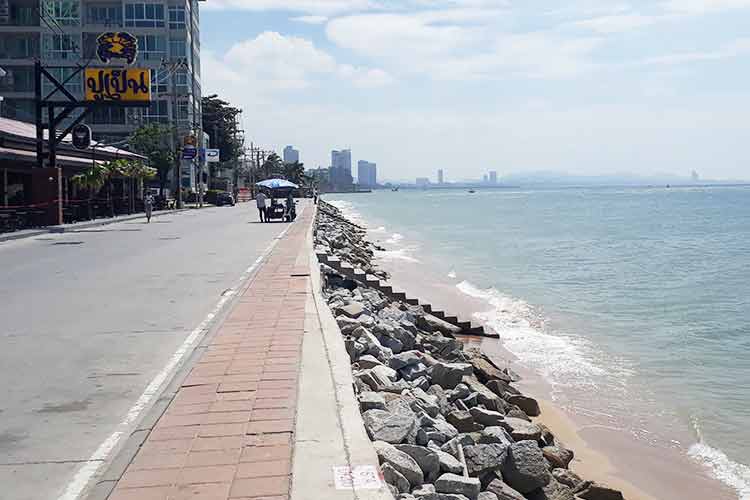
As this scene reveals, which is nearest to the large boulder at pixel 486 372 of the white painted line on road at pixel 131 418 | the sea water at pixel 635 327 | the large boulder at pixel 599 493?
the sea water at pixel 635 327

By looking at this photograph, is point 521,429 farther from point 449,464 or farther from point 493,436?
point 449,464

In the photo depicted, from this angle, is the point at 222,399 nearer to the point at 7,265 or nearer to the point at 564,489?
the point at 564,489

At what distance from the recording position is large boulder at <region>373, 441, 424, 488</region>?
560 cm

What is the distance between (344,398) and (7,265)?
14433mm

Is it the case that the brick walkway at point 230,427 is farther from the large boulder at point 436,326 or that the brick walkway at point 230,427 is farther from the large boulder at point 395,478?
the large boulder at point 436,326

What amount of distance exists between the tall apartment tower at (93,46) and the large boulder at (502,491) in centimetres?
6766

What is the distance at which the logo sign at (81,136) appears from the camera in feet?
116

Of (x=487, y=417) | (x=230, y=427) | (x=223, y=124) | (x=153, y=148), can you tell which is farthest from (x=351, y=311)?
(x=223, y=124)

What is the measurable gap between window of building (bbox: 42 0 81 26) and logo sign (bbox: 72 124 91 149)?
4229 centimetres

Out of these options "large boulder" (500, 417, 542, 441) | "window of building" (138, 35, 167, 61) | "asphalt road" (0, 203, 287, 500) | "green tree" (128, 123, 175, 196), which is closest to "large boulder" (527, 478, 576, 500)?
"large boulder" (500, 417, 542, 441)

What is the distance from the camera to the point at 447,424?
8148mm

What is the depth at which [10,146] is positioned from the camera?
32.8 meters

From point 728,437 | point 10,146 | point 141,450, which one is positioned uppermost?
point 10,146

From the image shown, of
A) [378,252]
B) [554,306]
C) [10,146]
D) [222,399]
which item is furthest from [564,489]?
[378,252]
